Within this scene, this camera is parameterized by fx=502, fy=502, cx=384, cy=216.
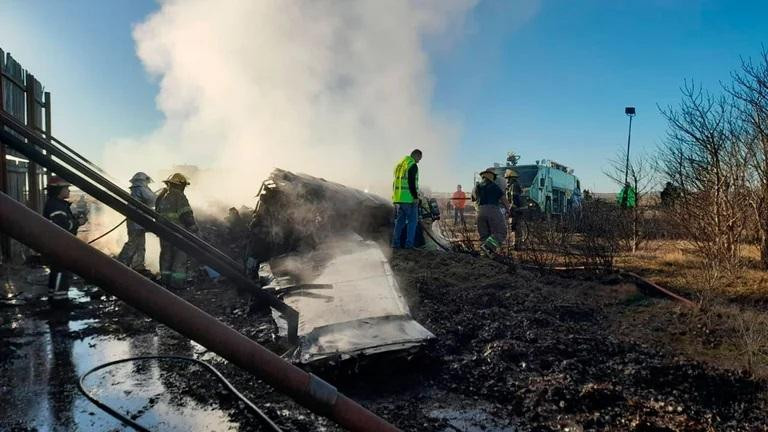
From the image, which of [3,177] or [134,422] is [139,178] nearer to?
[3,177]

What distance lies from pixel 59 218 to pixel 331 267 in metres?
3.62

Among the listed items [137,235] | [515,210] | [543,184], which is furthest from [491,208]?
[543,184]

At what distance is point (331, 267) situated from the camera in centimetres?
544

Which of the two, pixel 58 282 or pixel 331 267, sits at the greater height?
pixel 331 267

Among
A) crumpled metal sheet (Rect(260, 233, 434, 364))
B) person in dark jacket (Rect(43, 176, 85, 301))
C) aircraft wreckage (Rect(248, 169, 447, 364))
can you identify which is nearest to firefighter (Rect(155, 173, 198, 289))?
aircraft wreckage (Rect(248, 169, 447, 364))

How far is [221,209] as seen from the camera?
1007 cm

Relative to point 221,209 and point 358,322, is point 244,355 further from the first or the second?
point 221,209

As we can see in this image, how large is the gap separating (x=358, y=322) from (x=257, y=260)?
3803mm

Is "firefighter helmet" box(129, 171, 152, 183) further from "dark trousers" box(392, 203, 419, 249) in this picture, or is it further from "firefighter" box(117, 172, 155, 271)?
"dark trousers" box(392, 203, 419, 249)

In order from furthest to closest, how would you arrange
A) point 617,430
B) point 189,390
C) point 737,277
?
point 737,277, point 189,390, point 617,430

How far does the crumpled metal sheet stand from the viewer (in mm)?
3477

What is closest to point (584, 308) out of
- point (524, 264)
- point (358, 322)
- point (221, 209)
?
point (524, 264)

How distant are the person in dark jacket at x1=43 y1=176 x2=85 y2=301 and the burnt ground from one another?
0.79 metres

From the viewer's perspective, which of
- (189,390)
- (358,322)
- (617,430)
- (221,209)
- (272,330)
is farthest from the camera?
(221,209)
